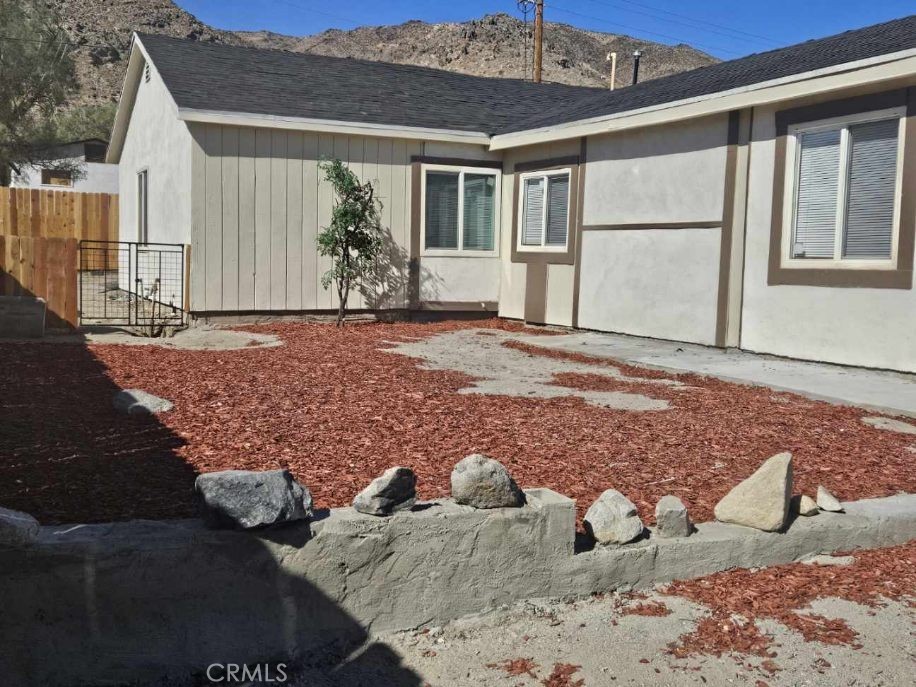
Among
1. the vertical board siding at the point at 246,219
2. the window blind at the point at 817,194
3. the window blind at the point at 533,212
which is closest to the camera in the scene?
the window blind at the point at 817,194

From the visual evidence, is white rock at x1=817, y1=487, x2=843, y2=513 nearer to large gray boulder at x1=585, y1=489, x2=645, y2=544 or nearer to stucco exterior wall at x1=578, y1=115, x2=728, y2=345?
large gray boulder at x1=585, y1=489, x2=645, y2=544

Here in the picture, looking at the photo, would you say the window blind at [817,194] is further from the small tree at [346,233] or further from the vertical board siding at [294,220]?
the vertical board siding at [294,220]

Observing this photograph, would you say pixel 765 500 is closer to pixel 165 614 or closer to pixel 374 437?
pixel 165 614

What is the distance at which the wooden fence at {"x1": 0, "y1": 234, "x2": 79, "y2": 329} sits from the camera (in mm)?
10305

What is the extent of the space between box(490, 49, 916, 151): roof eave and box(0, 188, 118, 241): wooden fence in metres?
12.9

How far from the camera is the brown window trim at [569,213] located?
12383 millimetres

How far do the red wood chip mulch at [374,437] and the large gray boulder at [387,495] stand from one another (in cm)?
106

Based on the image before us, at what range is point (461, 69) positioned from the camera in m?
69.4

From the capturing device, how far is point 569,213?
1251 cm

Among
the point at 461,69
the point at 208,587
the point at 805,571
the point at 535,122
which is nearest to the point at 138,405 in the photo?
the point at 208,587

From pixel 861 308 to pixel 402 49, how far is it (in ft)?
250

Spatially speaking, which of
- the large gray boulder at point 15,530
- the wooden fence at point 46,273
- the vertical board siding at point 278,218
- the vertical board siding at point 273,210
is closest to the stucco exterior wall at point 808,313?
the vertical board siding at point 273,210

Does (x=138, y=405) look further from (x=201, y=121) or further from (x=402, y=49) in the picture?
(x=402, y=49)

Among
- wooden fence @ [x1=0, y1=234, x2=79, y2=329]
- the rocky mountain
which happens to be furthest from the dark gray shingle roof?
the rocky mountain
